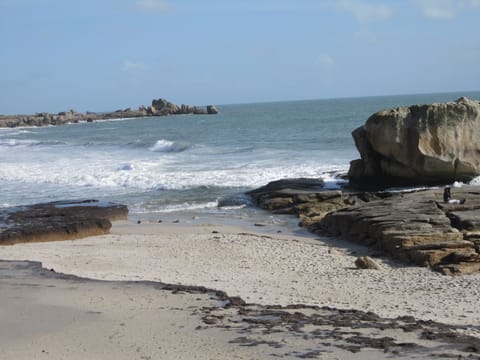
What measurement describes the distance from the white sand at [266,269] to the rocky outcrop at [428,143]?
302 inches

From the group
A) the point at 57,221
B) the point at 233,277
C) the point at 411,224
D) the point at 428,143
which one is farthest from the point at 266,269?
the point at 428,143

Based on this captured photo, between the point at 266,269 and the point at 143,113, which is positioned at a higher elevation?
the point at 143,113

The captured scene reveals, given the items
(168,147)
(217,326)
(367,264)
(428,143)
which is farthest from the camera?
(168,147)

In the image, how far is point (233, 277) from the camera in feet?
38.9

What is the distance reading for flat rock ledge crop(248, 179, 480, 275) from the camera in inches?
507

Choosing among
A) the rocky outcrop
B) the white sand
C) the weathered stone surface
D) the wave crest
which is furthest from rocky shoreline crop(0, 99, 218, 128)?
the weathered stone surface

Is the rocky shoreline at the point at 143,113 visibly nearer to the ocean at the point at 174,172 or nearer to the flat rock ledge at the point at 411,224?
the ocean at the point at 174,172

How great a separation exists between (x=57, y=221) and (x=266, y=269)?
6.93 meters

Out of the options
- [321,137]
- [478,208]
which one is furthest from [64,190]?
[321,137]

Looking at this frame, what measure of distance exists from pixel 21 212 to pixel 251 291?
34.9 feet

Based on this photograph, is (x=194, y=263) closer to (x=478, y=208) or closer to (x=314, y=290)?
(x=314, y=290)

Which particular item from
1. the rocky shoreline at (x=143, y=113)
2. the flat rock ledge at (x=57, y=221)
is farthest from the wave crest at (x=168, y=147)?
the rocky shoreline at (x=143, y=113)

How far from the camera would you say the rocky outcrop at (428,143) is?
877 inches

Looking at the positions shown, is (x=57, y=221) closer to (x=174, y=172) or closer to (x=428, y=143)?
(x=428, y=143)
